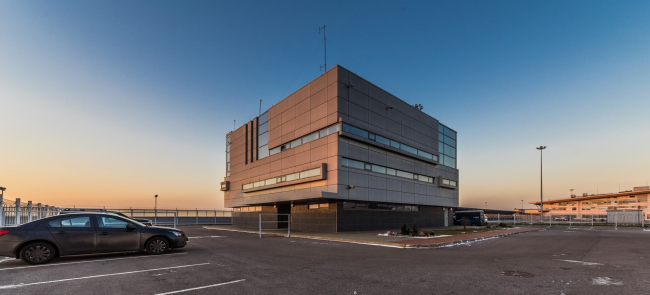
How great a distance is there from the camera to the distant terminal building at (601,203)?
79.2m

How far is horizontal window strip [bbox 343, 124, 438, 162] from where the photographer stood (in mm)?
27081

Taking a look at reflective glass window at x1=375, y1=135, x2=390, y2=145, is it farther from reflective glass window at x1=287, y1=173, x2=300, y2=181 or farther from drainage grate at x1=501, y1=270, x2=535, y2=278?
drainage grate at x1=501, y1=270, x2=535, y2=278

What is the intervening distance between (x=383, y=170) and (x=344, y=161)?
5.42 m

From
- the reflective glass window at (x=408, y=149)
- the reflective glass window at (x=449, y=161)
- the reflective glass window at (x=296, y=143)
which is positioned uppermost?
the reflective glass window at (x=296, y=143)

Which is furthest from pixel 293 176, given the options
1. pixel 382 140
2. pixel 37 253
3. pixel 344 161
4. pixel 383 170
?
pixel 37 253

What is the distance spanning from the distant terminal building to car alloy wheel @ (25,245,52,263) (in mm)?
80129

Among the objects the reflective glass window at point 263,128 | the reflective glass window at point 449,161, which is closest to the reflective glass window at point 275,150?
the reflective glass window at point 263,128

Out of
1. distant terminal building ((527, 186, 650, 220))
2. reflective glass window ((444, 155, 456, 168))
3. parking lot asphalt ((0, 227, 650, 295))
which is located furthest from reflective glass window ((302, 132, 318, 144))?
distant terminal building ((527, 186, 650, 220))

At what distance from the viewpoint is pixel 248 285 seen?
7051mm

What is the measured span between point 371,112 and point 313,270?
853 inches

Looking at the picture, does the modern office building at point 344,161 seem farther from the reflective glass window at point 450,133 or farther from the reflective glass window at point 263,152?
the reflective glass window at point 450,133

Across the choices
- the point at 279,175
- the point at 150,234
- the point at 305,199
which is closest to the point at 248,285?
the point at 150,234

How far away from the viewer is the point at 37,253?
9.81 m

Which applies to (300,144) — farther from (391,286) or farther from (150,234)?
(391,286)
